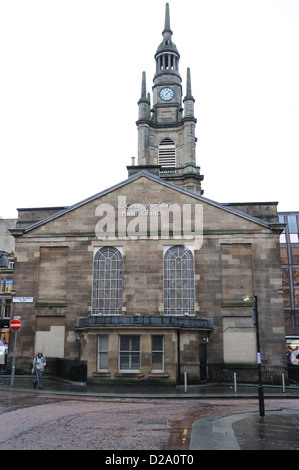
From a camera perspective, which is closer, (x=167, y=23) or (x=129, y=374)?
(x=129, y=374)

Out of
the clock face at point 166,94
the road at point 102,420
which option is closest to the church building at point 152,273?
the road at point 102,420

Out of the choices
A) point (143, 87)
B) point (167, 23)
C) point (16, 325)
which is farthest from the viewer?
point (167, 23)

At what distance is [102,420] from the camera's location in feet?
41.7

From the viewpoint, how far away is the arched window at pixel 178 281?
28.6m

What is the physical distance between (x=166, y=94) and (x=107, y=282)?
36.0 metres

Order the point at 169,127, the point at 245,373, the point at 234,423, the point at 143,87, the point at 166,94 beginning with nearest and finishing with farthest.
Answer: the point at 234,423 → the point at 245,373 → the point at 169,127 → the point at 166,94 → the point at 143,87

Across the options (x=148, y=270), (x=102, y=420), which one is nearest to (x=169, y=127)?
(x=148, y=270)

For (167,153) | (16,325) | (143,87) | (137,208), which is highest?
(143,87)

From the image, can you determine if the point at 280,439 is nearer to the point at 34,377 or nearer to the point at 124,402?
the point at 124,402

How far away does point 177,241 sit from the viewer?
1162 inches

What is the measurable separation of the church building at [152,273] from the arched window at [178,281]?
0.21 feet

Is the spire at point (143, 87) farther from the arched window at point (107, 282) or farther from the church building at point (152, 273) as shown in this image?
the arched window at point (107, 282)

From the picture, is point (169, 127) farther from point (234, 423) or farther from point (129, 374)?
point (234, 423)

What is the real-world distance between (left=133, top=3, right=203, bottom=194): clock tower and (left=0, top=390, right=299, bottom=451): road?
113 ft
